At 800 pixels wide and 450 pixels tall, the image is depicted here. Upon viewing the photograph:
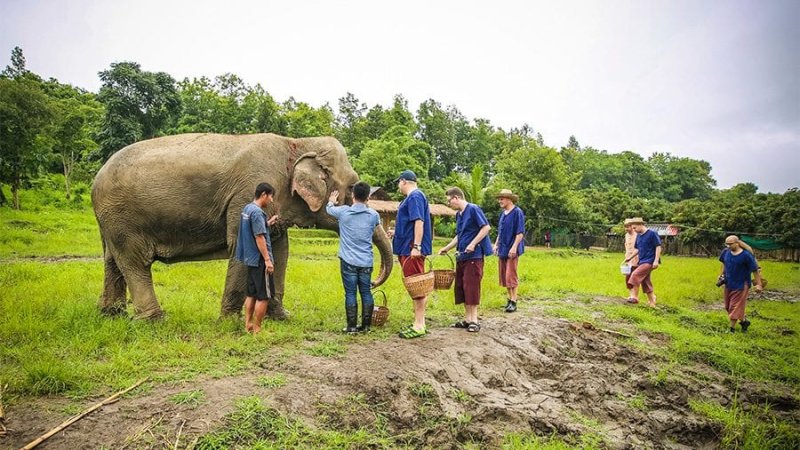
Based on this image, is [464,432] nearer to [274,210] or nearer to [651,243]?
[274,210]

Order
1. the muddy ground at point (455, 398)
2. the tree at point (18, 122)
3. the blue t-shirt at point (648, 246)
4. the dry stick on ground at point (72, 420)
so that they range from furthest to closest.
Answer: the tree at point (18, 122)
the blue t-shirt at point (648, 246)
the muddy ground at point (455, 398)
the dry stick on ground at point (72, 420)

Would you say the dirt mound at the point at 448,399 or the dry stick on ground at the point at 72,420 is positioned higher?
the dry stick on ground at the point at 72,420

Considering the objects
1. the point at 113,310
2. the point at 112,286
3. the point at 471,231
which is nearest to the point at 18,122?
the point at 112,286

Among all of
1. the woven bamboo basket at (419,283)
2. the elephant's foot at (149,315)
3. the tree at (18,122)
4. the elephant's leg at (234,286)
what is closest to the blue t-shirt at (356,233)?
the woven bamboo basket at (419,283)

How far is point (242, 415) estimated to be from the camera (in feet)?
11.4

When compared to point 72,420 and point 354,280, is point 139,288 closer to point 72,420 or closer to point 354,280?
point 354,280

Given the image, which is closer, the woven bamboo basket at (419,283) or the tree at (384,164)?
the woven bamboo basket at (419,283)

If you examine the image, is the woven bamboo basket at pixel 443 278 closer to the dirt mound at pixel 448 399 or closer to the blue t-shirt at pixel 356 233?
the dirt mound at pixel 448 399

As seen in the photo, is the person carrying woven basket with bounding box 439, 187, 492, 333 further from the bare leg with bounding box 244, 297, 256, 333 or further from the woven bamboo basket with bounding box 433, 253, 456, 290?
the bare leg with bounding box 244, 297, 256, 333

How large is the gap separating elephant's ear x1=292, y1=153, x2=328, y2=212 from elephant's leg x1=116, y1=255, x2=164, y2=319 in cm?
228

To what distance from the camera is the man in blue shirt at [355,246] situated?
230 inches

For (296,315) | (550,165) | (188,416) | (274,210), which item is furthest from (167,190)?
(550,165)

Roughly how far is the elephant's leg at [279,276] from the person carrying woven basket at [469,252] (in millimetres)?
2399

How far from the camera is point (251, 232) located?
561 cm
